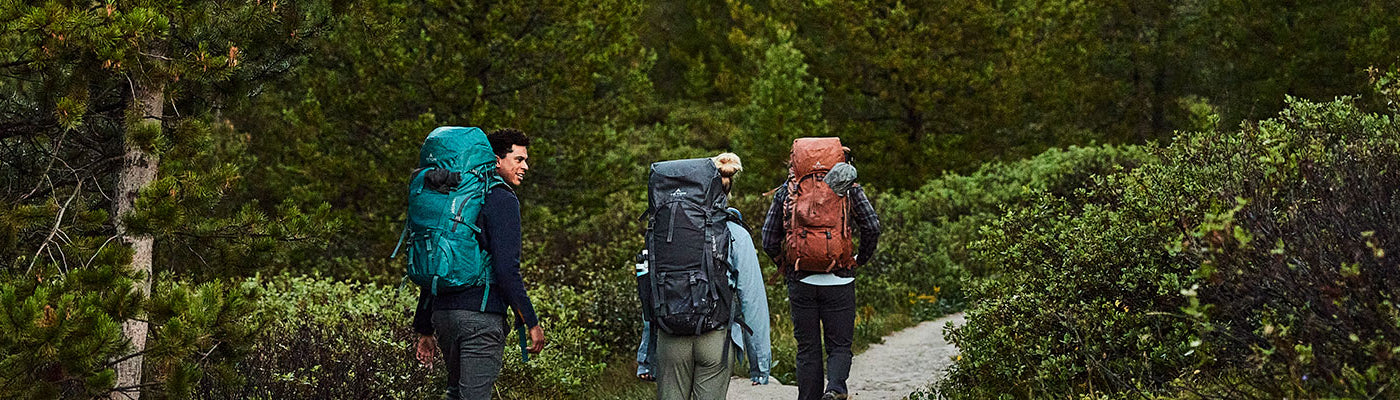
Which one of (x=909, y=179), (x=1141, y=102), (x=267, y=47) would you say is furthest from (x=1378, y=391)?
(x=1141, y=102)

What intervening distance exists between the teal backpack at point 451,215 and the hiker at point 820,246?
180 cm

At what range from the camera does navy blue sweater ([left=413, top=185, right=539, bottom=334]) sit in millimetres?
4562

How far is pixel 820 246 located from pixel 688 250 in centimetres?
119

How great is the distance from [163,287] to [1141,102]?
58.0ft

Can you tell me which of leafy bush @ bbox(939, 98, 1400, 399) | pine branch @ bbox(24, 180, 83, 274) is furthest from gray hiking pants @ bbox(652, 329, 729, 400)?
pine branch @ bbox(24, 180, 83, 274)

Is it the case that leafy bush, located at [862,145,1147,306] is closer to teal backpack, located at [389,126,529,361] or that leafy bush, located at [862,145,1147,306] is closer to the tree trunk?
teal backpack, located at [389,126,529,361]

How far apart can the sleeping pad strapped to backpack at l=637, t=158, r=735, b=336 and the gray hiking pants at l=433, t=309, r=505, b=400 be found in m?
0.69

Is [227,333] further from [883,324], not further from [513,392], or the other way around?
[883,324]

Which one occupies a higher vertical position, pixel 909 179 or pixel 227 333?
pixel 227 333

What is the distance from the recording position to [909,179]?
1748cm

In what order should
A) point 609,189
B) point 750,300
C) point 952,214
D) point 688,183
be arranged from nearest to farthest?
point 688,183 < point 750,300 < point 609,189 < point 952,214

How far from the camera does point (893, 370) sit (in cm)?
833

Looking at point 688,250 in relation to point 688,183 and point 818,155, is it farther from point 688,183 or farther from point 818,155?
point 818,155

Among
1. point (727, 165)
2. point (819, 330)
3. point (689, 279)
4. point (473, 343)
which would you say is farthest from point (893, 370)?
point (473, 343)
